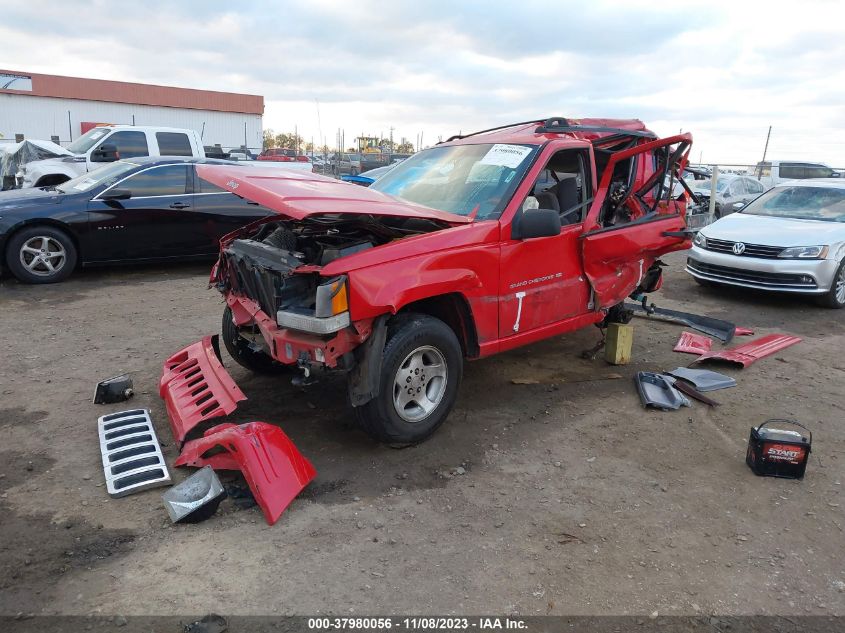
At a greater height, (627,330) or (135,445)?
(627,330)

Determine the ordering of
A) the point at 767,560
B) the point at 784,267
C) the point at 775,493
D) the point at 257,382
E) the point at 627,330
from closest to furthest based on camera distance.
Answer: the point at 767,560, the point at 775,493, the point at 257,382, the point at 627,330, the point at 784,267

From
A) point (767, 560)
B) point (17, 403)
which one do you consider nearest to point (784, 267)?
point (767, 560)

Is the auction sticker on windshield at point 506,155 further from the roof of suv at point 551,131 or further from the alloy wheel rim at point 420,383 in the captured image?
the alloy wheel rim at point 420,383

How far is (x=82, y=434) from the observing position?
408 cm

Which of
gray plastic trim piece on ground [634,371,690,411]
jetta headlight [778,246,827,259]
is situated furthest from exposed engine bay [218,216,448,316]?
jetta headlight [778,246,827,259]

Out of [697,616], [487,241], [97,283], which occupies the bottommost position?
[697,616]

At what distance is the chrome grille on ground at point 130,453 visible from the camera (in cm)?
348

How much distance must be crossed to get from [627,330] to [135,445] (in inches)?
163

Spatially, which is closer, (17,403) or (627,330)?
(17,403)

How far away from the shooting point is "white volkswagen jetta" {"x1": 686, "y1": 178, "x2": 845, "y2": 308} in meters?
7.84

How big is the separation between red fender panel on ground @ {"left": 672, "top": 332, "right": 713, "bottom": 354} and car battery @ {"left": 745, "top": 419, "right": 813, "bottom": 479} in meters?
2.38

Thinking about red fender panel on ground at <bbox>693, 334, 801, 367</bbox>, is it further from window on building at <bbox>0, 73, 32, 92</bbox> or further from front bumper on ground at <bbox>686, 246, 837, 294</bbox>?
window on building at <bbox>0, 73, 32, 92</bbox>

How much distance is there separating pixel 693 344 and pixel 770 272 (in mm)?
2591

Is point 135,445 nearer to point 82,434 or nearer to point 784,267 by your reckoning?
point 82,434
